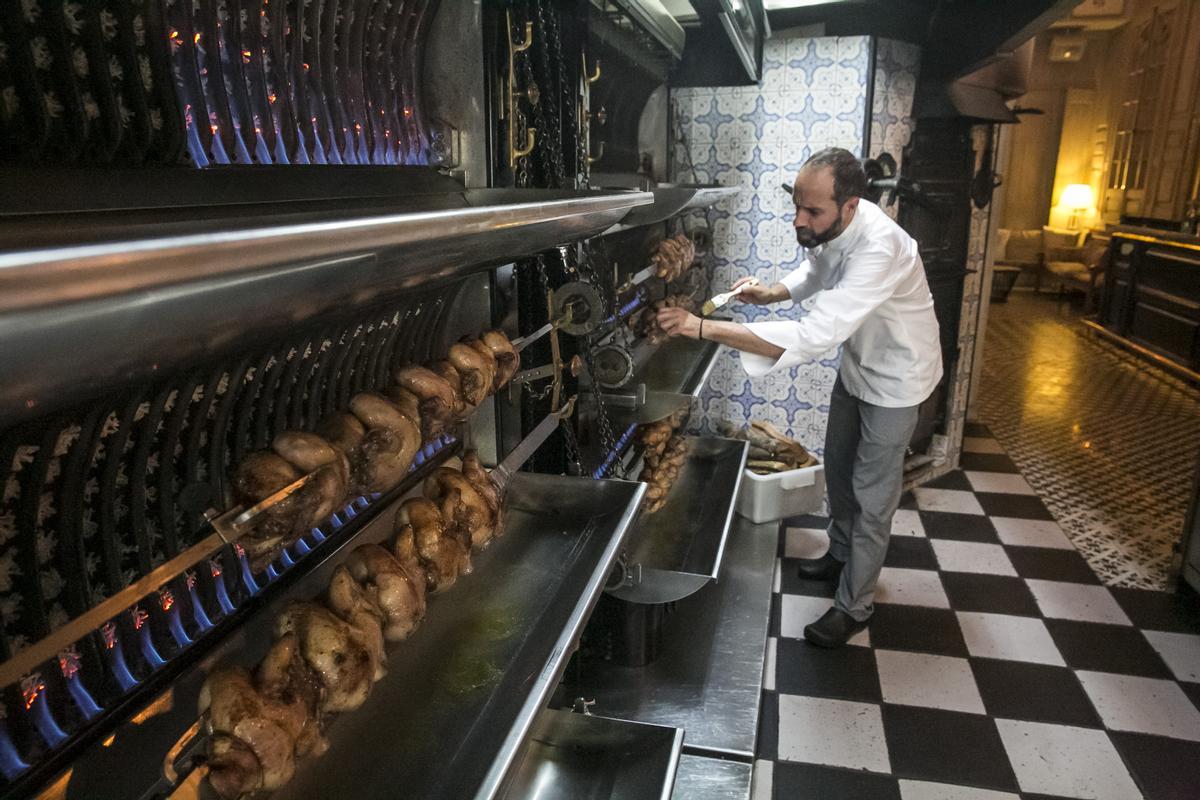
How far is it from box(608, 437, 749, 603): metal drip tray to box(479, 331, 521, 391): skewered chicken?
880mm

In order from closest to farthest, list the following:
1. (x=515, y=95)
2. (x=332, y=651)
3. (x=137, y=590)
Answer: (x=137, y=590) < (x=332, y=651) < (x=515, y=95)

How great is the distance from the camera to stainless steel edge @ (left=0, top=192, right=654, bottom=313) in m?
0.38

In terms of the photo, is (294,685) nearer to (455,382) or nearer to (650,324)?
(455,382)

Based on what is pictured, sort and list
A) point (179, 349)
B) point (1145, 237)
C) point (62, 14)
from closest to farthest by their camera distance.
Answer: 1. point (179, 349)
2. point (62, 14)
3. point (1145, 237)

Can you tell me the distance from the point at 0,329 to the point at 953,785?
2.90m

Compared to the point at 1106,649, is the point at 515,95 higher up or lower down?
higher up

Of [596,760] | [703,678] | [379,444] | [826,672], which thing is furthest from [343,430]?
[826,672]

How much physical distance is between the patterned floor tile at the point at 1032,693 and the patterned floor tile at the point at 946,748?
0.15 meters

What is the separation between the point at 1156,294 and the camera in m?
8.27

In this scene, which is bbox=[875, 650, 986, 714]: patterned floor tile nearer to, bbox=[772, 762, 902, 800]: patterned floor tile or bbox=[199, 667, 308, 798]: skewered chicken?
bbox=[772, 762, 902, 800]: patterned floor tile

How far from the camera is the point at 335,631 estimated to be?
112cm

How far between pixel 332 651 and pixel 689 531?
204 centimetres

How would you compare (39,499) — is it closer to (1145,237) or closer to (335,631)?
(335,631)

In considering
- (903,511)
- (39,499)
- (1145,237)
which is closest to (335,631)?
(39,499)
